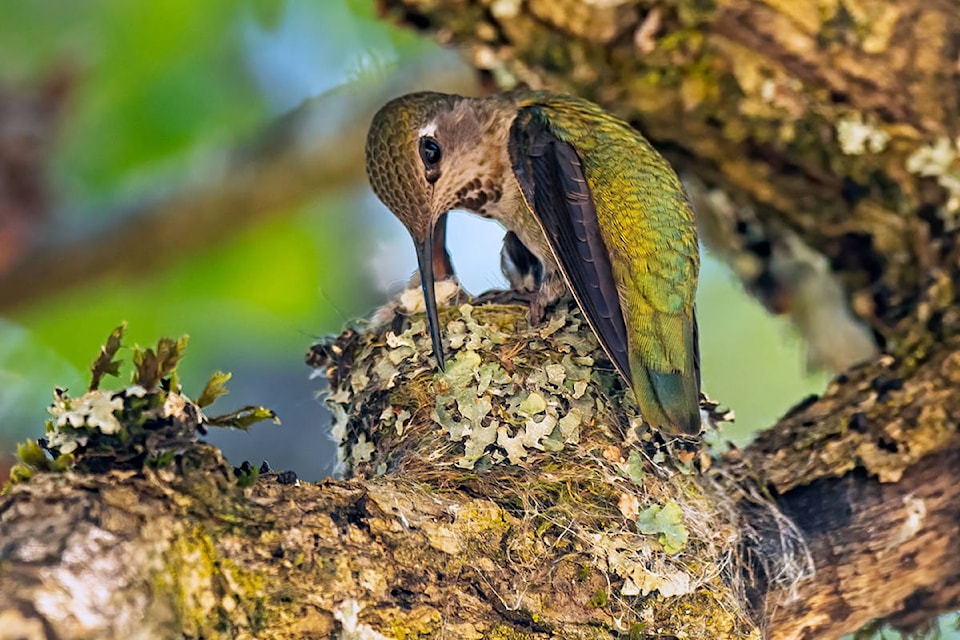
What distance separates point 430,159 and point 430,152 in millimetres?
30

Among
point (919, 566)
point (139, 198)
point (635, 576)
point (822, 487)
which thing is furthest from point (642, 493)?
point (139, 198)

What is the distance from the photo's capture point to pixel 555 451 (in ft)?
11.3

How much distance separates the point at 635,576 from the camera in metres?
2.92

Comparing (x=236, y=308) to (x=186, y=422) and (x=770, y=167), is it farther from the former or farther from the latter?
(x=186, y=422)

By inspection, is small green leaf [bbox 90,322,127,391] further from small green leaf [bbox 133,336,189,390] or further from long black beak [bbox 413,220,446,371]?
long black beak [bbox 413,220,446,371]

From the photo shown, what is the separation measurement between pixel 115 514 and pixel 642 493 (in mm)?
1793

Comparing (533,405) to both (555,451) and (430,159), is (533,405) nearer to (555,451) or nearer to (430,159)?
(555,451)

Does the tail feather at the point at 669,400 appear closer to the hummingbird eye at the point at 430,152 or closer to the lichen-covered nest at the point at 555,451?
the lichen-covered nest at the point at 555,451

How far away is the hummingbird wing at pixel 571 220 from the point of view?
3.69 m

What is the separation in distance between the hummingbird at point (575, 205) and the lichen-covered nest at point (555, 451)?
173 millimetres

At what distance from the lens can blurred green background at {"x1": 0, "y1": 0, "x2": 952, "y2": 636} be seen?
5062 mm

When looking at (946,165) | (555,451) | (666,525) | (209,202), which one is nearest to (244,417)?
(555,451)

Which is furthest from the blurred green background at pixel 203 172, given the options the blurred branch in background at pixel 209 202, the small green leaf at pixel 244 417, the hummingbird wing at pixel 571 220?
the small green leaf at pixel 244 417

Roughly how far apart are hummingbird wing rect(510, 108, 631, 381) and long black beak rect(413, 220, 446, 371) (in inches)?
17.8
